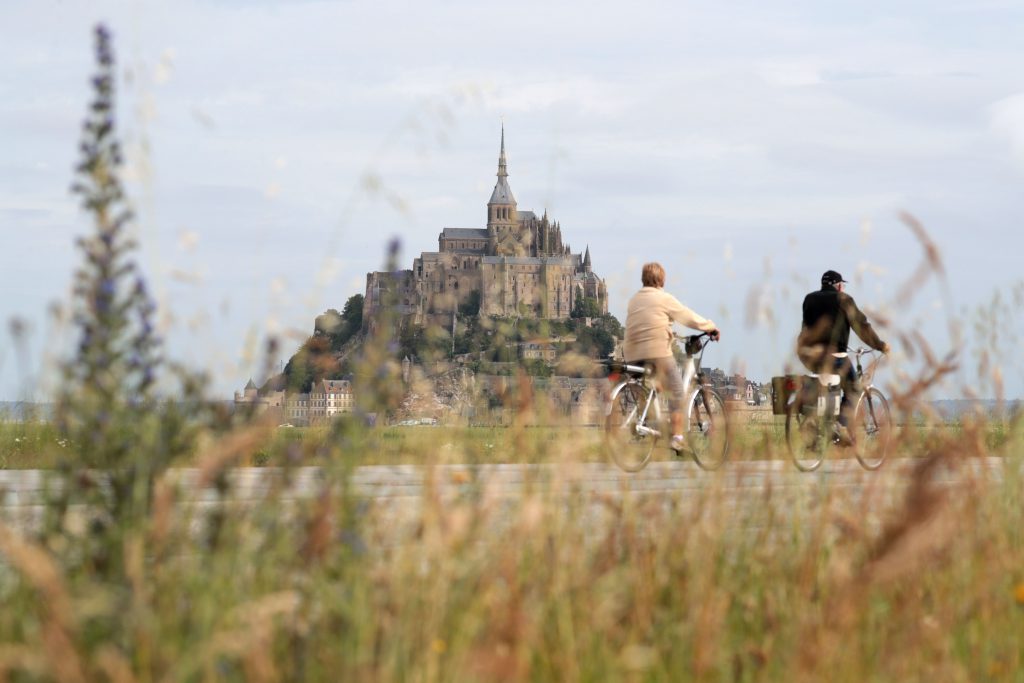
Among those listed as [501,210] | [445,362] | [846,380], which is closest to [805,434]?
[846,380]

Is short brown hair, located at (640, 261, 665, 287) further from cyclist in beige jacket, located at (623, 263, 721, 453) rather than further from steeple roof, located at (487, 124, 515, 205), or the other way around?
steeple roof, located at (487, 124, 515, 205)

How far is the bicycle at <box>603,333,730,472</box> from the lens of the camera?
36.6 ft

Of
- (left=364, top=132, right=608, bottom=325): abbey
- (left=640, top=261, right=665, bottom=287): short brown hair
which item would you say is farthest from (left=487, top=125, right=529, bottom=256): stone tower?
(left=640, top=261, right=665, bottom=287): short brown hair

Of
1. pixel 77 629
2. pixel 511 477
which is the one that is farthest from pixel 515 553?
pixel 511 477

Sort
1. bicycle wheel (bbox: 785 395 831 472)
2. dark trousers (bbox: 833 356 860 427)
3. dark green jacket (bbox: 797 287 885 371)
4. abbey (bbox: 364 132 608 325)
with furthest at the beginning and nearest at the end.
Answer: abbey (bbox: 364 132 608 325) → dark trousers (bbox: 833 356 860 427) → dark green jacket (bbox: 797 287 885 371) → bicycle wheel (bbox: 785 395 831 472)

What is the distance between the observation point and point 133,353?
13.7 feet

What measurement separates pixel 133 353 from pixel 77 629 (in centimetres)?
121

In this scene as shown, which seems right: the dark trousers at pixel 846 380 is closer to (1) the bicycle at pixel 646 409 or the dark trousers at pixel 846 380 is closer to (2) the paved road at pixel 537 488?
(1) the bicycle at pixel 646 409

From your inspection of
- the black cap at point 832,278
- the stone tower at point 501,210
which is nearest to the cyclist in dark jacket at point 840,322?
the black cap at point 832,278

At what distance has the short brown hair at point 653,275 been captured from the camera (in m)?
12.2

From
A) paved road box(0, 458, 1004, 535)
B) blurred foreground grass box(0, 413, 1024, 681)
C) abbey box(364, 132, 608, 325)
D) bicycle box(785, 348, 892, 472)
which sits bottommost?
blurred foreground grass box(0, 413, 1024, 681)

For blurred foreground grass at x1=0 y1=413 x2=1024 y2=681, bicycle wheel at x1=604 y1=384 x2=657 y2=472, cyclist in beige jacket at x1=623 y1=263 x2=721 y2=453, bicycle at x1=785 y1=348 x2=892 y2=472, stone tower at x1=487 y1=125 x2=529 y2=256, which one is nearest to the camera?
blurred foreground grass at x1=0 y1=413 x2=1024 y2=681

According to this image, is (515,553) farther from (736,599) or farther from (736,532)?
(736,532)

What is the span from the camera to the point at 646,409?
11555mm
